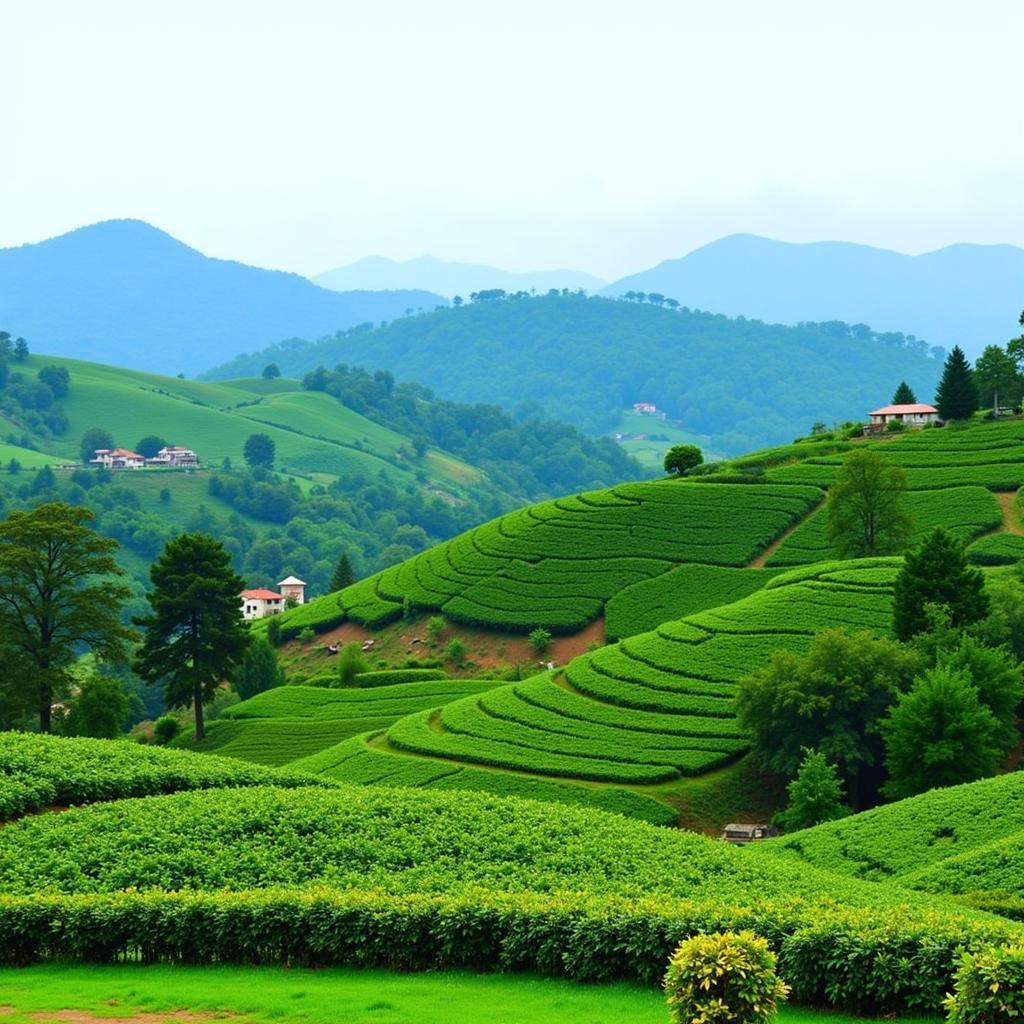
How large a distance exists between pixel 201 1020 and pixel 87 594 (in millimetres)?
46893

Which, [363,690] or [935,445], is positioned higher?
[935,445]

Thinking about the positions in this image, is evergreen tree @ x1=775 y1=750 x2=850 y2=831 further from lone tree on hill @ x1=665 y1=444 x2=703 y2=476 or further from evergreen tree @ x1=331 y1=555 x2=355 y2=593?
evergreen tree @ x1=331 y1=555 x2=355 y2=593

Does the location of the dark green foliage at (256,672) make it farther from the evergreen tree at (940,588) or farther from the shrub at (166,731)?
the evergreen tree at (940,588)

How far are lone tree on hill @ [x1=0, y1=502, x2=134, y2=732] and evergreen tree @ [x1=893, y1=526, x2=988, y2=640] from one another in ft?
112

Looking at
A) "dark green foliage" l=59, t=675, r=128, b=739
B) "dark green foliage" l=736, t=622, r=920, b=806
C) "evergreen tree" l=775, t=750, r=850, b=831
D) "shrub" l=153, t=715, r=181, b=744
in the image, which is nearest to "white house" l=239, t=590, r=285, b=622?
"shrub" l=153, t=715, r=181, b=744

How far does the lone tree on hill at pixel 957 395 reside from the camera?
365 feet

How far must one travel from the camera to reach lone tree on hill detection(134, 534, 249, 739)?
256 feet


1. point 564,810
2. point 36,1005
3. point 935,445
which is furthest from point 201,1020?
point 935,445

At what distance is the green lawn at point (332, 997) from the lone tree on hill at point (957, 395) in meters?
92.8

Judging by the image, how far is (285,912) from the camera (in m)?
27.0

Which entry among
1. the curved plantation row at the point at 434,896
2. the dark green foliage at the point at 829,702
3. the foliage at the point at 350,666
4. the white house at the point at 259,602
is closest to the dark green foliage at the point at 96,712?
the foliage at the point at 350,666

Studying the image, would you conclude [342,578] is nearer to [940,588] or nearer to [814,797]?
[940,588]

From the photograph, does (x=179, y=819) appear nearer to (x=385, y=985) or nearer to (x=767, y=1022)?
(x=385, y=985)

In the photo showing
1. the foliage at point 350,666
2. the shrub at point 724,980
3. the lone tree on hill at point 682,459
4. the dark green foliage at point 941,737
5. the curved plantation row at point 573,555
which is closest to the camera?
the shrub at point 724,980
